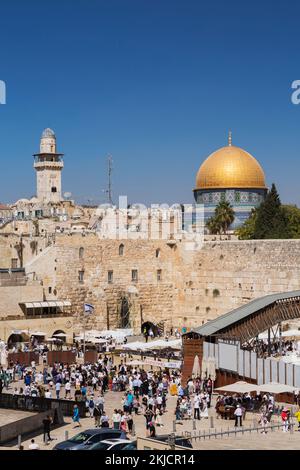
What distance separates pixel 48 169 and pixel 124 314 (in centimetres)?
2234

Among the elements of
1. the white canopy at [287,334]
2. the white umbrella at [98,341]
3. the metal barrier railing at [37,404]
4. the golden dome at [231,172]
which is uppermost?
the golden dome at [231,172]

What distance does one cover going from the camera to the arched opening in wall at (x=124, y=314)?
41.2 metres

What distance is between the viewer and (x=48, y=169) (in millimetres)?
61156

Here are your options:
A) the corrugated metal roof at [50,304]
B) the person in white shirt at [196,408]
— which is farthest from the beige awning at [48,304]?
the person in white shirt at [196,408]

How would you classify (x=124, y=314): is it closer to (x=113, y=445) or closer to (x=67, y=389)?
(x=67, y=389)

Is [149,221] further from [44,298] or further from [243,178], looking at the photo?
[243,178]

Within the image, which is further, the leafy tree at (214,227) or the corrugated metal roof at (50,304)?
the leafy tree at (214,227)

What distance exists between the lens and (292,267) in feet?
124

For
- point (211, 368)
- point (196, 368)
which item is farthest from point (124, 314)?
point (211, 368)

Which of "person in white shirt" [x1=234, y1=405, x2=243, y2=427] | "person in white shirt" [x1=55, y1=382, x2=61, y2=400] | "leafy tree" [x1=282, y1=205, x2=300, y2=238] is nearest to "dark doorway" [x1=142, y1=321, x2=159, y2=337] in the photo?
"leafy tree" [x1=282, y1=205, x2=300, y2=238]

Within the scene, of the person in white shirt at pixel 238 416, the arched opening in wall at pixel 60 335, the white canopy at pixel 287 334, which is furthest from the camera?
the arched opening in wall at pixel 60 335

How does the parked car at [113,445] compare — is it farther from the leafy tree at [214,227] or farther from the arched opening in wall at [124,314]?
the leafy tree at [214,227]

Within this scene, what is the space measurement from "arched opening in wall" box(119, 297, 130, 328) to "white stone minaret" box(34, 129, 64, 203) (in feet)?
69.0

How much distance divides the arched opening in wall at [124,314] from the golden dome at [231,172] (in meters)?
23.5
